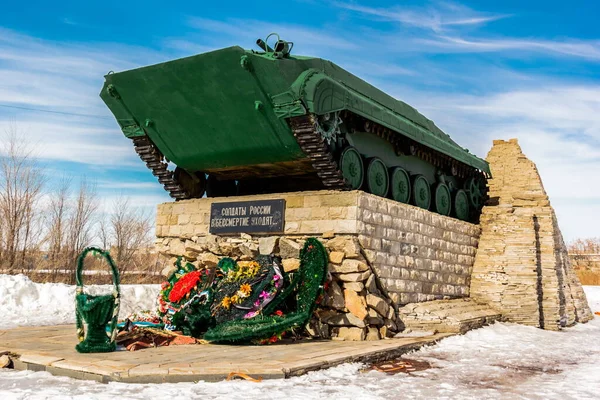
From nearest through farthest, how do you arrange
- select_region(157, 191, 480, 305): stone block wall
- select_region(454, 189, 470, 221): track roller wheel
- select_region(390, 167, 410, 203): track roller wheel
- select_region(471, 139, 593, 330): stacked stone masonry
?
select_region(157, 191, 480, 305): stone block wall
select_region(390, 167, 410, 203): track roller wheel
select_region(471, 139, 593, 330): stacked stone masonry
select_region(454, 189, 470, 221): track roller wheel

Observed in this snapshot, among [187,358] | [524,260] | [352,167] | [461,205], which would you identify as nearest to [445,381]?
[187,358]

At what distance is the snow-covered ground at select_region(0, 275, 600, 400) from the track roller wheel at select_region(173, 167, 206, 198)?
5305 millimetres

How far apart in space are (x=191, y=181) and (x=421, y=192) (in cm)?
496

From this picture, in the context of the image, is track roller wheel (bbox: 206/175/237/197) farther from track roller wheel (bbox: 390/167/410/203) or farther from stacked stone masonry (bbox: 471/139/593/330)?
stacked stone masonry (bbox: 471/139/593/330)

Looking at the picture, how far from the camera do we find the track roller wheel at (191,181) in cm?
1262

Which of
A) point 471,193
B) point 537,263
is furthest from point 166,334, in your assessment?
point 471,193

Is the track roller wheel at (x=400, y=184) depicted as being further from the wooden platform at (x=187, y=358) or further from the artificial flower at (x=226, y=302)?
the artificial flower at (x=226, y=302)

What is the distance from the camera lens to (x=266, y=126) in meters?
10.4

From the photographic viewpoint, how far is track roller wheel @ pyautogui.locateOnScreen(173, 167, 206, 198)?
12625 millimetres

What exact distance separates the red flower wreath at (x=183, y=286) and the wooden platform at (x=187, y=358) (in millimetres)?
1130

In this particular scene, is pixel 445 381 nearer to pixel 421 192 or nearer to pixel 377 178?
pixel 377 178

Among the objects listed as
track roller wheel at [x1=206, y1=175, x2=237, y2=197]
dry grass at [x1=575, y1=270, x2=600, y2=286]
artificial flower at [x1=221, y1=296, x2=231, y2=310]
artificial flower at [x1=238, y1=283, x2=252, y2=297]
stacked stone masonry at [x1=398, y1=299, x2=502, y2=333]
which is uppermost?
track roller wheel at [x1=206, y1=175, x2=237, y2=197]

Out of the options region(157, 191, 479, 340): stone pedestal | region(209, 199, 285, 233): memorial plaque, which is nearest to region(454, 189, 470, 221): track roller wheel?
region(157, 191, 479, 340): stone pedestal

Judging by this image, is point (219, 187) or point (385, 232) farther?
point (219, 187)
